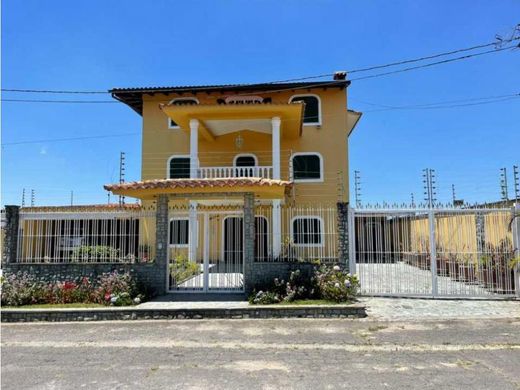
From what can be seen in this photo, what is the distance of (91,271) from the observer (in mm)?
10180

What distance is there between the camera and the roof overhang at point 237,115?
636 inches

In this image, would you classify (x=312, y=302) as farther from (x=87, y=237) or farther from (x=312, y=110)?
(x=312, y=110)

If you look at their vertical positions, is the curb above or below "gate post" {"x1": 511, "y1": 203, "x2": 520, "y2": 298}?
below

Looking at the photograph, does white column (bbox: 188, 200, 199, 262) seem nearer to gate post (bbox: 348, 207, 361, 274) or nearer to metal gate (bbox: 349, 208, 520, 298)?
gate post (bbox: 348, 207, 361, 274)

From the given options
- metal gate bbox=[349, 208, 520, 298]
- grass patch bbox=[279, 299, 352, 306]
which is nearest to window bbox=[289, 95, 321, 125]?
metal gate bbox=[349, 208, 520, 298]

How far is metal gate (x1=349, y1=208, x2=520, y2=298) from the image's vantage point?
10203 millimetres

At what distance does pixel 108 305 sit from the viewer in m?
9.23

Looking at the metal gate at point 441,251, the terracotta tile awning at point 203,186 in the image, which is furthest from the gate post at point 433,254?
the terracotta tile awning at point 203,186

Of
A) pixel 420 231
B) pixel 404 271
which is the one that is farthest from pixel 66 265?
pixel 420 231

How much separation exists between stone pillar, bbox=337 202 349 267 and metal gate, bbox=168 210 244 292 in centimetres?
250

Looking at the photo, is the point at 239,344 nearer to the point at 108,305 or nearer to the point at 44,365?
the point at 44,365

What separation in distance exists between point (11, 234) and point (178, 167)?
10.3 metres

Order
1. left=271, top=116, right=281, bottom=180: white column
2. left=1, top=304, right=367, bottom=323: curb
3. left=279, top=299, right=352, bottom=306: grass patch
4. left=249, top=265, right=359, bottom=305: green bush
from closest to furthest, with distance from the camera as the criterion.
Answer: left=1, top=304, right=367, bottom=323: curb, left=279, top=299, right=352, bottom=306: grass patch, left=249, top=265, right=359, bottom=305: green bush, left=271, top=116, right=281, bottom=180: white column

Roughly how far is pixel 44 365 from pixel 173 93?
16.8 m
